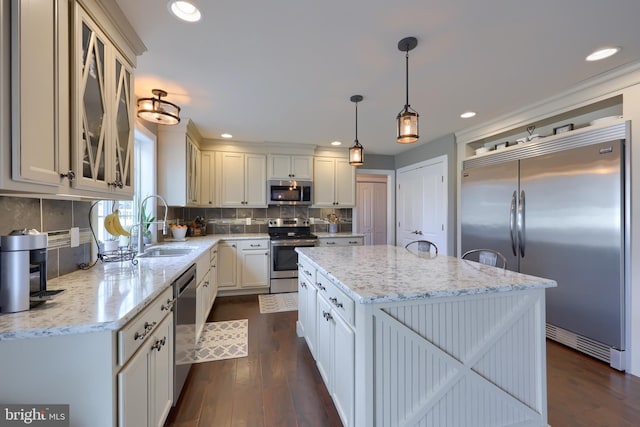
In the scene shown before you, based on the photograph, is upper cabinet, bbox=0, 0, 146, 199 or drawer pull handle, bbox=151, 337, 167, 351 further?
drawer pull handle, bbox=151, 337, 167, 351

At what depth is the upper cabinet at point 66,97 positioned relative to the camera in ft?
3.06

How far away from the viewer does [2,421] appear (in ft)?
2.93

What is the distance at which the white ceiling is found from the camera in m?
1.56

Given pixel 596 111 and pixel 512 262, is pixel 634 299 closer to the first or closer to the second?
pixel 512 262

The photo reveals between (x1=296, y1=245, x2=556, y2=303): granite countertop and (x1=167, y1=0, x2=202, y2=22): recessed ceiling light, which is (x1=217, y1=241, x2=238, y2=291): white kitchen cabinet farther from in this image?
(x1=167, y1=0, x2=202, y2=22): recessed ceiling light

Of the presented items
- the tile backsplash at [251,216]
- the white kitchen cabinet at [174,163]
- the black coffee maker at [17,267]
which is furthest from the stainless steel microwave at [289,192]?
the black coffee maker at [17,267]

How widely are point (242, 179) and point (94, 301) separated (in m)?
3.41

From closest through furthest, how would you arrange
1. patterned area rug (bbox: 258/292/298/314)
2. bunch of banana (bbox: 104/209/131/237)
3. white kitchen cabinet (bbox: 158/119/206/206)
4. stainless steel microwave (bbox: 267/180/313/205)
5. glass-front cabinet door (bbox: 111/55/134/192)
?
1. glass-front cabinet door (bbox: 111/55/134/192)
2. bunch of banana (bbox: 104/209/131/237)
3. white kitchen cabinet (bbox: 158/119/206/206)
4. patterned area rug (bbox: 258/292/298/314)
5. stainless steel microwave (bbox: 267/180/313/205)

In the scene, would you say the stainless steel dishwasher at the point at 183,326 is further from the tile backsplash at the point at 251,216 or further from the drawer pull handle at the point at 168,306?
the tile backsplash at the point at 251,216

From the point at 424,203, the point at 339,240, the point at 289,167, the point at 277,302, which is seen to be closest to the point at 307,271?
the point at 277,302

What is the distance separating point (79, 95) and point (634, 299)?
3.90 meters

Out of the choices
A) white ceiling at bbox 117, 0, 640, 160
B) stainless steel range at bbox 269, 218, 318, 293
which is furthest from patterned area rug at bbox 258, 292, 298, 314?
white ceiling at bbox 117, 0, 640, 160

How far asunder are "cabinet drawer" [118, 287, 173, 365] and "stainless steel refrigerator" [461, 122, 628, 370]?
3.34 m

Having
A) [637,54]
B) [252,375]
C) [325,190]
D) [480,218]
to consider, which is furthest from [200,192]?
[637,54]
